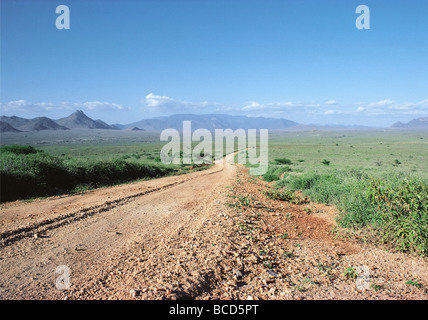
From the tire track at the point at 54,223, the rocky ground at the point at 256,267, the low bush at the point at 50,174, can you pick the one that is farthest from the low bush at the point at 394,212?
the low bush at the point at 50,174

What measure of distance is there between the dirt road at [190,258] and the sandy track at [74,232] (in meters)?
0.02

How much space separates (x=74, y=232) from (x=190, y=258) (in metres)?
2.89

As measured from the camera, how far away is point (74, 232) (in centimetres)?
587

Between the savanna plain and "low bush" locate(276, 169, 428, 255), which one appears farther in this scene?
"low bush" locate(276, 169, 428, 255)

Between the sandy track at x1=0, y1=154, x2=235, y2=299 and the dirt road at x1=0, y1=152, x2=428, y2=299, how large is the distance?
0.06 ft

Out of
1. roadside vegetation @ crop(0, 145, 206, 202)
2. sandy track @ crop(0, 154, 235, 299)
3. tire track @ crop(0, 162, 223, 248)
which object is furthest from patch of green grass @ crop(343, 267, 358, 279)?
roadside vegetation @ crop(0, 145, 206, 202)

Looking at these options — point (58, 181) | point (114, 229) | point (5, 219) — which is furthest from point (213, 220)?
point (58, 181)

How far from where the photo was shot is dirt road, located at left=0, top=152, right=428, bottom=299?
3.84 metres

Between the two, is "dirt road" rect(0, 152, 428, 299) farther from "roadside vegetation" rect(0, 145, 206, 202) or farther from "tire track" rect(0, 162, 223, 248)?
"roadside vegetation" rect(0, 145, 206, 202)

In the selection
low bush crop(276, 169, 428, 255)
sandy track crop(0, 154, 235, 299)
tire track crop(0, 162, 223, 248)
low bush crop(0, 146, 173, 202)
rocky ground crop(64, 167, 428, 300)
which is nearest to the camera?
rocky ground crop(64, 167, 428, 300)

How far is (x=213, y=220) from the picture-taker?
6.76m
